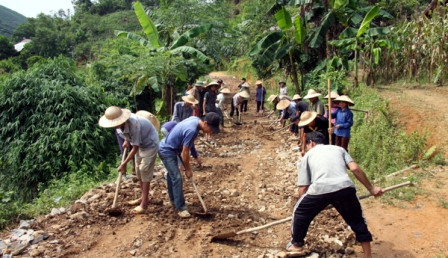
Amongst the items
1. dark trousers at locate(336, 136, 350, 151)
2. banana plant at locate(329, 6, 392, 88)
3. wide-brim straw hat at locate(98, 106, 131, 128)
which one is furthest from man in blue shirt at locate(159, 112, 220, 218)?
banana plant at locate(329, 6, 392, 88)

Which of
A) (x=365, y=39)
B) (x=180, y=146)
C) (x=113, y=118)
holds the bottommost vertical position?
(x=180, y=146)

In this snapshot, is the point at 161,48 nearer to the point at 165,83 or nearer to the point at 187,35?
the point at 165,83

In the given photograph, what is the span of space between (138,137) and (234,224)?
1720mm

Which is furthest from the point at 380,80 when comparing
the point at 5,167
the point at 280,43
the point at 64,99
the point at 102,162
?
the point at 5,167

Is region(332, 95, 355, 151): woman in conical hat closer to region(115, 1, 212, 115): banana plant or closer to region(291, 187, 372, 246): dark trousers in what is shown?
region(291, 187, 372, 246): dark trousers

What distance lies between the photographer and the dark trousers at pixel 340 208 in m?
3.27

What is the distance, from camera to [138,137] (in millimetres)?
4539

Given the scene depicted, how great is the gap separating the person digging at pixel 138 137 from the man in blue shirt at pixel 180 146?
19cm

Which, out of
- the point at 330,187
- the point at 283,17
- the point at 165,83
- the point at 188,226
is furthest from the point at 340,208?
the point at 283,17

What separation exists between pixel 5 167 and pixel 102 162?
8.08ft

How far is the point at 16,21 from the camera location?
53.9 m

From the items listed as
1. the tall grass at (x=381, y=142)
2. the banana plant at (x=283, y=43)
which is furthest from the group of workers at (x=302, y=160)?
the banana plant at (x=283, y=43)

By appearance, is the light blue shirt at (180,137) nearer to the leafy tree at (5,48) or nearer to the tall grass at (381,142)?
the tall grass at (381,142)

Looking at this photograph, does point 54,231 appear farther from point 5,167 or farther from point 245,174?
point 5,167
